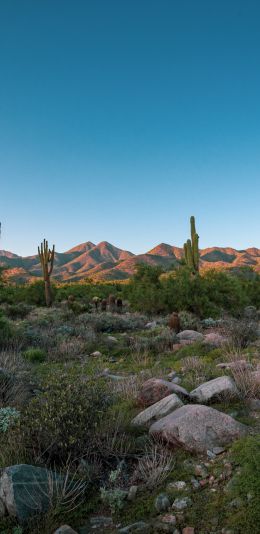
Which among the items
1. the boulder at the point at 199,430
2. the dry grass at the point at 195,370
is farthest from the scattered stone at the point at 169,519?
the dry grass at the point at 195,370

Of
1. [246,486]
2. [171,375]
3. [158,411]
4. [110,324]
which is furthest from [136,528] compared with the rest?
[110,324]

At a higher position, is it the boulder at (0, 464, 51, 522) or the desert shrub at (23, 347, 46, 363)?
the boulder at (0, 464, 51, 522)

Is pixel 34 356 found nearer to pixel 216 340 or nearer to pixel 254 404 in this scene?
pixel 216 340

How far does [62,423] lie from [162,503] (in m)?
1.40

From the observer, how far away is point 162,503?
3.42 meters

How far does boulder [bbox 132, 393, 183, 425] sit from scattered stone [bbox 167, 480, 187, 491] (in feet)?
4.52

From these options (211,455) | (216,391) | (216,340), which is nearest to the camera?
(211,455)

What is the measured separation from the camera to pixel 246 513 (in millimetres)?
3037

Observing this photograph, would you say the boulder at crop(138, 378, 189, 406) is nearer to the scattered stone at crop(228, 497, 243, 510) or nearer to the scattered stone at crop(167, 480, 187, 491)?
the scattered stone at crop(167, 480, 187, 491)

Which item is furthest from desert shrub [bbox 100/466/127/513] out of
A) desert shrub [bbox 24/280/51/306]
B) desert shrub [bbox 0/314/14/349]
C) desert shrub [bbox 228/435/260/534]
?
desert shrub [bbox 24/280/51/306]

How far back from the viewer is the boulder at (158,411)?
5.10 metres

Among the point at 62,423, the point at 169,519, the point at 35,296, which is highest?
the point at 35,296

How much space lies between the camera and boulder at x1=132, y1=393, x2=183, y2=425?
16.7 feet

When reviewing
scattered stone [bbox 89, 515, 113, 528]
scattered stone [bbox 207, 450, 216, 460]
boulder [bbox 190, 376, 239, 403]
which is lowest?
scattered stone [bbox 89, 515, 113, 528]
